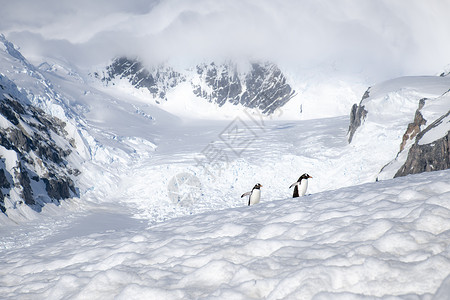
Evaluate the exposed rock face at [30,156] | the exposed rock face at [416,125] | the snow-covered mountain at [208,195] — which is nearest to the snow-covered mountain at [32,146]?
the exposed rock face at [30,156]

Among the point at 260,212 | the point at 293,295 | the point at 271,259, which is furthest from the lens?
the point at 260,212

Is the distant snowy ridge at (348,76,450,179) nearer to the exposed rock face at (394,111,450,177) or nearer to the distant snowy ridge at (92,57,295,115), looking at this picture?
the exposed rock face at (394,111,450,177)

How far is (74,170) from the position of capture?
221ft

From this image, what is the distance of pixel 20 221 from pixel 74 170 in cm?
1807

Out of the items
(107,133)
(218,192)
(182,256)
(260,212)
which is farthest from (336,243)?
(107,133)

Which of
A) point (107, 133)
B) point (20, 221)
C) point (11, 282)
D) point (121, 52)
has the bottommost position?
point (20, 221)

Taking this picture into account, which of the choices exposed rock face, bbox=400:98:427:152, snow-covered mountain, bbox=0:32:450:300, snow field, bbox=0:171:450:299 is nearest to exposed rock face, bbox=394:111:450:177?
snow-covered mountain, bbox=0:32:450:300

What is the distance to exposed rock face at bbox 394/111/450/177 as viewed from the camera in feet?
91.7

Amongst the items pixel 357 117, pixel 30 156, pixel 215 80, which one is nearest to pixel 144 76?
pixel 215 80

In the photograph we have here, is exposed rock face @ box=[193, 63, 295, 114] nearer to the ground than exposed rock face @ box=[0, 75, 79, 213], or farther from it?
farther from it

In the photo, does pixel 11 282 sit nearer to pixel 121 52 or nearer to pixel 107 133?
pixel 107 133

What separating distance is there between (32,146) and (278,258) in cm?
6888

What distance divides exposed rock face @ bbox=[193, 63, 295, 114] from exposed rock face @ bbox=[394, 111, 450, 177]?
12586cm

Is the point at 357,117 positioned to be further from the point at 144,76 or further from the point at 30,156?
the point at 144,76
